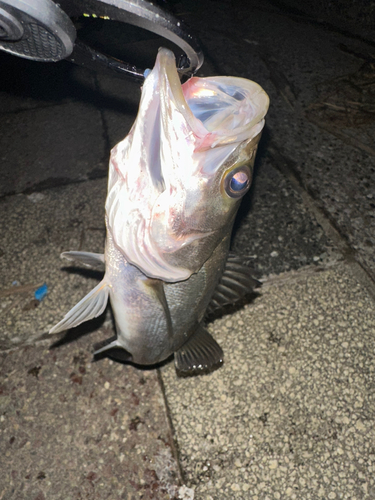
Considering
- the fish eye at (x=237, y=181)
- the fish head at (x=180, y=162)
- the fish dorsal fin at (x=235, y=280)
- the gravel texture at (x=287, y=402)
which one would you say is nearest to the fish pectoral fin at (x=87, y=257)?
the fish head at (x=180, y=162)

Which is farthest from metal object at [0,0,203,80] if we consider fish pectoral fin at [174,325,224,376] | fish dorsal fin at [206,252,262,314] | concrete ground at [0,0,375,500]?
fish pectoral fin at [174,325,224,376]

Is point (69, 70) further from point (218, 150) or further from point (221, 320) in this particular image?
point (218, 150)

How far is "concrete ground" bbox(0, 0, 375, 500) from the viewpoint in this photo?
204 centimetres

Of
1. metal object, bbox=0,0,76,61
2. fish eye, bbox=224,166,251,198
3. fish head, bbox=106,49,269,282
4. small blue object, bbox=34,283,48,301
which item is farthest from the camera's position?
small blue object, bbox=34,283,48,301

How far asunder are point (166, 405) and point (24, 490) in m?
0.80

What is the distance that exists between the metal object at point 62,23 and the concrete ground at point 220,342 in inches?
42.8

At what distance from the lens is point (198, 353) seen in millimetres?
1983

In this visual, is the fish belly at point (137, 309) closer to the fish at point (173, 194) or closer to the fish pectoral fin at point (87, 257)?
the fish at point (173, 194)

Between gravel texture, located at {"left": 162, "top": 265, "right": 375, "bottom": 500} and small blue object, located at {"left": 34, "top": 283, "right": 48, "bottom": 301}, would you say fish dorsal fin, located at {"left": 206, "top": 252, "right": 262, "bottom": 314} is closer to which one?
gravel texture, located at {"left": 162, "top": 265, "right": 375, "bottom": 500}

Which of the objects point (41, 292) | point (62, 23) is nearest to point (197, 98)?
point (62, 23)

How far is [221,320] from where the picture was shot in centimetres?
258

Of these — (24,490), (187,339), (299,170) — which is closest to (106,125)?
(299,170)

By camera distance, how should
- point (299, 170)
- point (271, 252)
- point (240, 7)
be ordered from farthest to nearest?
point (240, 7) → point (299, 170) → point (271, 252)

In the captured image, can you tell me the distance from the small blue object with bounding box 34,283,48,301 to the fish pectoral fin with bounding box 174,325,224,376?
115 cm
